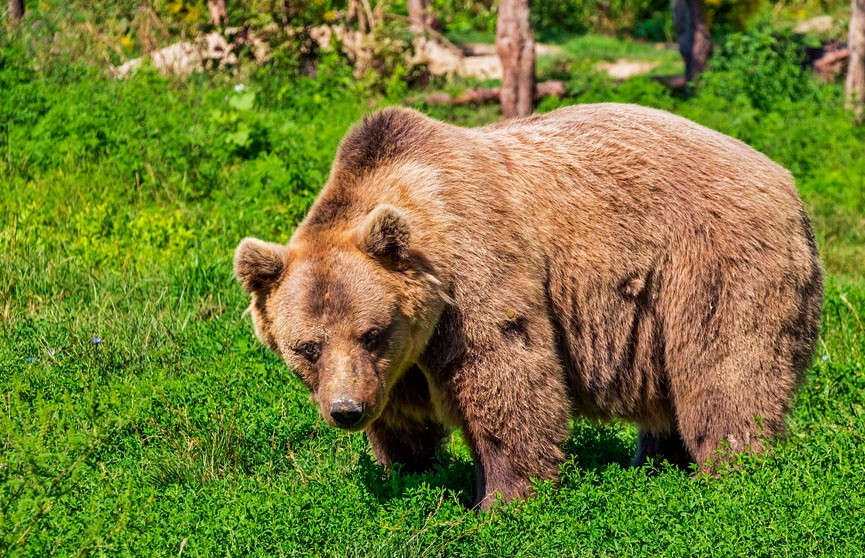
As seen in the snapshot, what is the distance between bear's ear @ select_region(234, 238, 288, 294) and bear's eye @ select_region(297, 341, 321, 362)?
368 mm

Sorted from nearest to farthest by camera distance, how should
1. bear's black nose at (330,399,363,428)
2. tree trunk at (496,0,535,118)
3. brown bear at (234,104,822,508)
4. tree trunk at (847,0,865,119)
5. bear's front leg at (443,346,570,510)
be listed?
bear's black nose at (330,399,363,428)
brown bear at (234,104,822,508)
bear's front leg at (443,346,570,510)
tree trunk at (496,0,535,118)
tree trunk at (847,0,865,119)

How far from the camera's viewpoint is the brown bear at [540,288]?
5.00 m

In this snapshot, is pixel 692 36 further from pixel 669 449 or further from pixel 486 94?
pixel 669 449

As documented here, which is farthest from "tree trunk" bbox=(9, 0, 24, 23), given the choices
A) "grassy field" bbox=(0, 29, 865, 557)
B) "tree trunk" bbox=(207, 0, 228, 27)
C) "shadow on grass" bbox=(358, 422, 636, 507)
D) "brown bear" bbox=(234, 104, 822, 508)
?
"shadow on grass" bbox=(358, 422, 636, 507)

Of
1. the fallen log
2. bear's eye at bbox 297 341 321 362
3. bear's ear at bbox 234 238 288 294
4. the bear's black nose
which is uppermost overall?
bear's ear at bbox 234 238 288 294

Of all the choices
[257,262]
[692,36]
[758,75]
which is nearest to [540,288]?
[257,262]

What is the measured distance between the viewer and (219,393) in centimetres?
643

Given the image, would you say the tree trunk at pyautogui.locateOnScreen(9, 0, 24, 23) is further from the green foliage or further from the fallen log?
the green foliage

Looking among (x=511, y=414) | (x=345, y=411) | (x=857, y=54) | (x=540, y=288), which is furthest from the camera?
(x=857, y=54)

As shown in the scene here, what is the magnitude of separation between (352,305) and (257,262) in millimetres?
484

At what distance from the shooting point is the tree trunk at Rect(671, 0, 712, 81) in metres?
14.7

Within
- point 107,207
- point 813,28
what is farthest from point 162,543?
point 813,28

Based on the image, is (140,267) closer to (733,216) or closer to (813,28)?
(733,216)

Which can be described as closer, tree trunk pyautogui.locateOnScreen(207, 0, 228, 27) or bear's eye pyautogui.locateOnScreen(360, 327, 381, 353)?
bear's eye pyautogui.locateOnScreen(360, 327, 381, 353)
